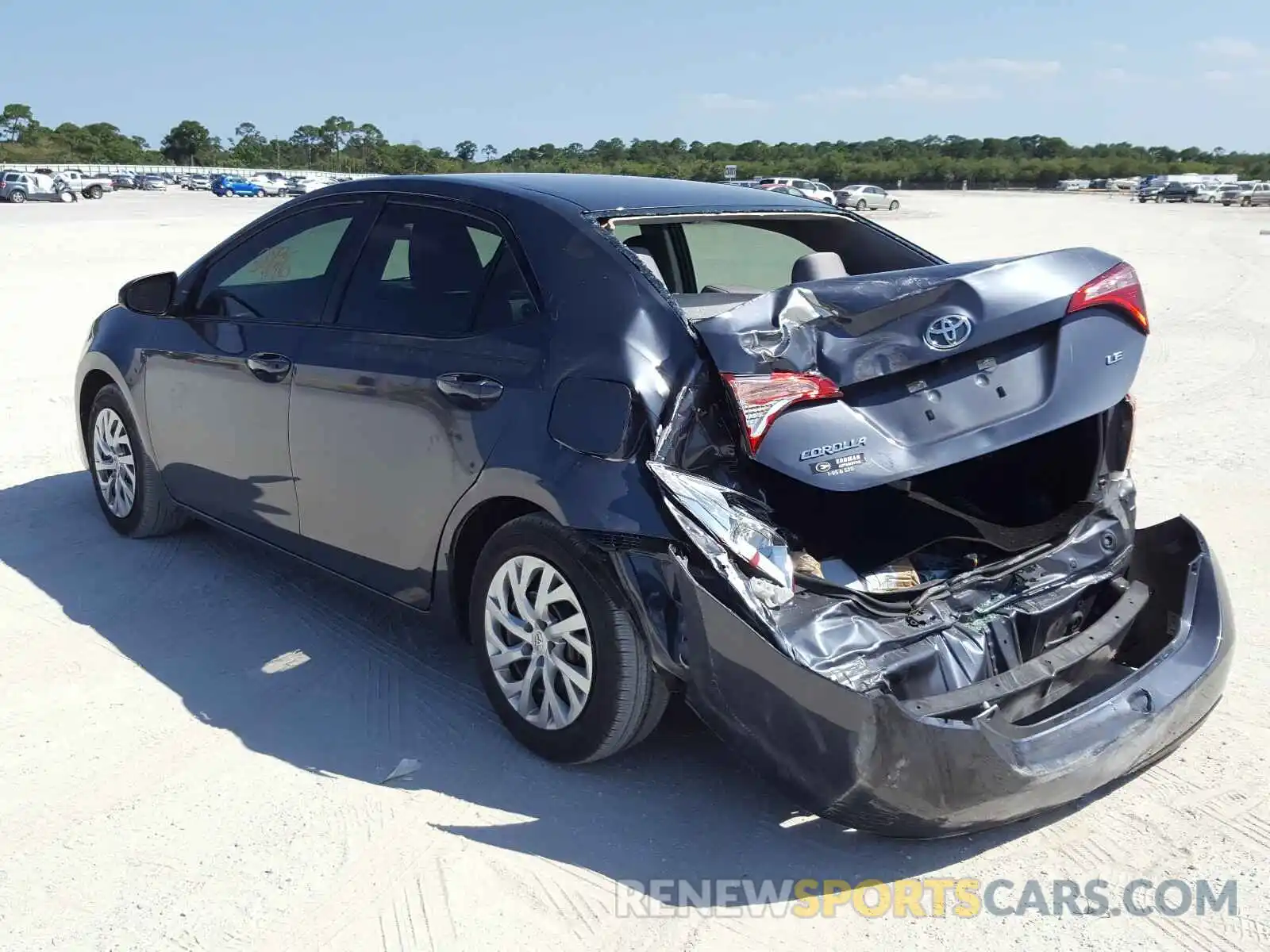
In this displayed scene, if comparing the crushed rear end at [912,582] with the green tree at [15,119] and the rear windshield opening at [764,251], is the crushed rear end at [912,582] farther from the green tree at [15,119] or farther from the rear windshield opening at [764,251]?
the green tree at [15,119]

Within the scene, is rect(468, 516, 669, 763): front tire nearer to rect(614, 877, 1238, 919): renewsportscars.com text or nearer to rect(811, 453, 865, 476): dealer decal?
rect(614, 877, 1238, 919): renewsportscars.com text

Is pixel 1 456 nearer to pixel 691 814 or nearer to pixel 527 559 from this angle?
pixel 527 559

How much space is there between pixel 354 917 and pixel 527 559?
1.09 m

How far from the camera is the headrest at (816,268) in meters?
3.97

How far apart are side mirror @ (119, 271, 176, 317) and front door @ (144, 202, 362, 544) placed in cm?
7

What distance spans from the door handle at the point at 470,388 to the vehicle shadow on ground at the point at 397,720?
88 cm

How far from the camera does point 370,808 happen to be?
331 centimetres

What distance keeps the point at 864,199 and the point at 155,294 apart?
174ft

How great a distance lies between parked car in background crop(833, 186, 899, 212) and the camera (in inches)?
2074

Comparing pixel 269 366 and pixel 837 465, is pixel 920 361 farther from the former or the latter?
pixel 269 366

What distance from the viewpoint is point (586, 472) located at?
313cm

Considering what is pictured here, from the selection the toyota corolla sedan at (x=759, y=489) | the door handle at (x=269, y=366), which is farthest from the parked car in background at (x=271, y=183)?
the toyota corolla sedan at (x=759, y=489)

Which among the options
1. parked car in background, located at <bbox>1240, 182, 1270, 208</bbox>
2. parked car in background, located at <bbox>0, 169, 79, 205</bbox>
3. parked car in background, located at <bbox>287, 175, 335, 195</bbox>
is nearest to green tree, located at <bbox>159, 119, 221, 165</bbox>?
parked car in background, located at <bbox>287, 175, 335, 195</bbox>

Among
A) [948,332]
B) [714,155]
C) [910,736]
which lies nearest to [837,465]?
[948,332]
